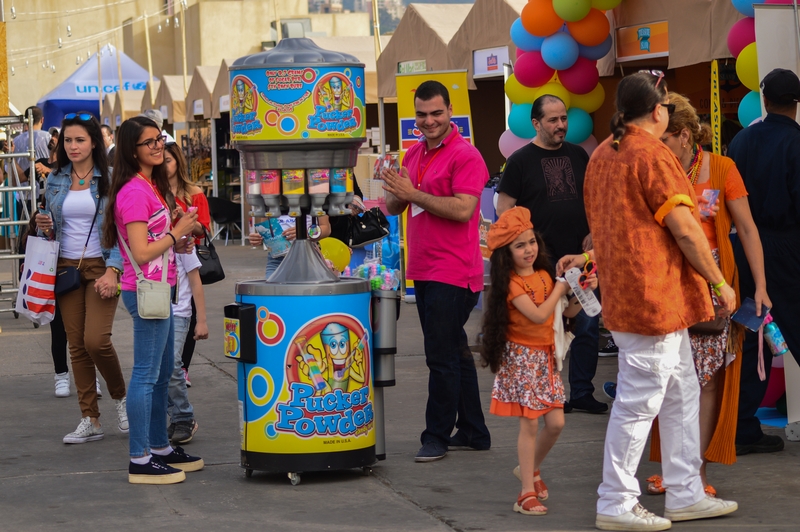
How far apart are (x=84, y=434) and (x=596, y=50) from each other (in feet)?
16.4

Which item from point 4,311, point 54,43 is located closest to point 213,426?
point 4,311

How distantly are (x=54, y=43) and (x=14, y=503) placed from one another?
4847cm

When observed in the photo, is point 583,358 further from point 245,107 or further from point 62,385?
point 62,385

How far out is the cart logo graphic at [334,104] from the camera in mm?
5164

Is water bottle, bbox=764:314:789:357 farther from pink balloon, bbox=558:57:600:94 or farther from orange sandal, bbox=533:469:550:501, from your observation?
pink balloon, bbox=558:57:600:94

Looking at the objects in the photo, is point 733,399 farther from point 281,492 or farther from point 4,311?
point 4,311

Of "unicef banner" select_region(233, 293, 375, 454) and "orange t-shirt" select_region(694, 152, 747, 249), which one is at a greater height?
"orange t-shirt" select_region(694, 152, 747, 249)

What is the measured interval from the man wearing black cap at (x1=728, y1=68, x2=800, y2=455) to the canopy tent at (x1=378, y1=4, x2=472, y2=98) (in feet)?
21.3

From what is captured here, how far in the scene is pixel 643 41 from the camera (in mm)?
8805

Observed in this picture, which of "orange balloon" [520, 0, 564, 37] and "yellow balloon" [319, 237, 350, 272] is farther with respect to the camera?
"orange balloon" [520, 0, 564, 37]

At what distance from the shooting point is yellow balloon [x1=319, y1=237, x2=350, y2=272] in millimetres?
6797

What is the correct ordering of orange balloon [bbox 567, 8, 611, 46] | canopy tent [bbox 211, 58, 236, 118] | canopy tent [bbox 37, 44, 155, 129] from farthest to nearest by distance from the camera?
canopy tent [bbox 37, 44, 155, 129] < canopy tent [bbox 211, 58, 236, 118] < orange balloon [bbox 567, 8, 611, 46]

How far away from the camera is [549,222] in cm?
652

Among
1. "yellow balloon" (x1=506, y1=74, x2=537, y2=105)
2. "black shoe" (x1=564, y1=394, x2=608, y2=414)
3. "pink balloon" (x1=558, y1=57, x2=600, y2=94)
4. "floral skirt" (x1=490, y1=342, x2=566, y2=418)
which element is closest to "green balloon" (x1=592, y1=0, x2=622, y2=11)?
"pink balloon" (x1=558, y1=57, x2=600, y2=94)
